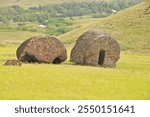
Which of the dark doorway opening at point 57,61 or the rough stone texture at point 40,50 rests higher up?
the rough stone texture at point 40,50

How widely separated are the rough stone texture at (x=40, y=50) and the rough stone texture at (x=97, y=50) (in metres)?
2.18

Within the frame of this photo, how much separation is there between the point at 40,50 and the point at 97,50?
16.6 ft

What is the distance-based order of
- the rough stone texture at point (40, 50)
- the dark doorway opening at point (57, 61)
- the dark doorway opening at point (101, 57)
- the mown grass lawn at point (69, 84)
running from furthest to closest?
the dark doorway opening at point (57, 61)
the dark doorway opening at point (101, 57)
the rough stone texture at point (40, 50)
the mown grass lawn at point (69, 84)

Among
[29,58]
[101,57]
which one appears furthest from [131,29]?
[29,58]

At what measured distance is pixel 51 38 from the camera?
44438 millimetres

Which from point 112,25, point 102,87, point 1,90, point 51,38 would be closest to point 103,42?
point 51,38

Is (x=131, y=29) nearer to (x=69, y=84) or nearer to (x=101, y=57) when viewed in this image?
(x=101, y=57)

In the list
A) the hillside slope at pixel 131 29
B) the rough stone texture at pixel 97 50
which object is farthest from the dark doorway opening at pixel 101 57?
the hillside slope at pixel 131 29

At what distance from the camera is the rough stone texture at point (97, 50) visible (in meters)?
44.4

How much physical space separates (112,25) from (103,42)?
186ft

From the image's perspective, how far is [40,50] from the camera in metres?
43.8

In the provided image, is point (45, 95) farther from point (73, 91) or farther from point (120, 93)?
point (120, 93)

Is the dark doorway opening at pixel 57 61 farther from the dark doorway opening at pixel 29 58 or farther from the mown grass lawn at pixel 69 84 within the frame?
the mown grass lawn at pixel 69 84

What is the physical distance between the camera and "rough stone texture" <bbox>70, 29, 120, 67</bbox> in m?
44.4
